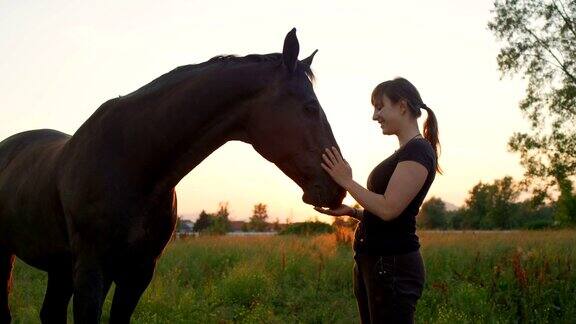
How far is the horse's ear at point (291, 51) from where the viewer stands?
8.90 ft

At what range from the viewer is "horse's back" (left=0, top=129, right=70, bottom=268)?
3203mm

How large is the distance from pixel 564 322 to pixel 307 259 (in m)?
3.86

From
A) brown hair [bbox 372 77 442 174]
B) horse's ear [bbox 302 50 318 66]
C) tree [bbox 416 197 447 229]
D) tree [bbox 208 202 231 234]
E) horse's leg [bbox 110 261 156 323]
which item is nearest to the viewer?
brown hair [bbox 372 77 442 174]

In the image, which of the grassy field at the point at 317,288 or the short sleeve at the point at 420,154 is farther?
the grassy field at the point at 317,288

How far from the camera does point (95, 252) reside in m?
2.80

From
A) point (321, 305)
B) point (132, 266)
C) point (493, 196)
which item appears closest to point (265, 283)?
point (321, 305)

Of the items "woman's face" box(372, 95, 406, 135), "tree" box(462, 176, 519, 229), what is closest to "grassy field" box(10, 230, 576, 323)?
"woman's face" box(372, 95, 406, 135)

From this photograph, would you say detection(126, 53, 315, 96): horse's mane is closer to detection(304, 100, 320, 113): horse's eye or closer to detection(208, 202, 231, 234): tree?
detection(304, 100, 320, 113): horse's eye

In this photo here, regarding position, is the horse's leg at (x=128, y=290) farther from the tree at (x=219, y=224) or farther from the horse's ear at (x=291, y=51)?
the tree at (x=219, y=224)

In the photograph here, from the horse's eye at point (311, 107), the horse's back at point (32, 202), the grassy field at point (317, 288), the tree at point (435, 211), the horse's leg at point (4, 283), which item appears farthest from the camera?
the tree at point (435, 211)

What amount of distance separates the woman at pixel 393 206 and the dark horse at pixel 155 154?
0.20m

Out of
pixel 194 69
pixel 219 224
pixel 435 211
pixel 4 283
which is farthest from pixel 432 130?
pixel 435 211

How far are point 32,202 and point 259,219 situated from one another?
85.5 ft

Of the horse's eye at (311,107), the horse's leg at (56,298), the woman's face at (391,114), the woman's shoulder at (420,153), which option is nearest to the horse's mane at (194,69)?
the horse's eye at (311,107)
